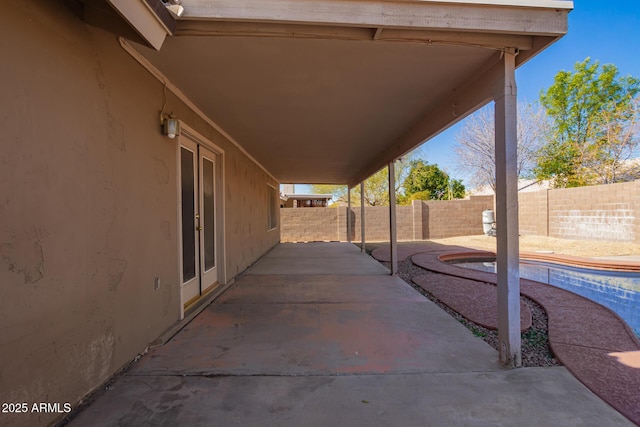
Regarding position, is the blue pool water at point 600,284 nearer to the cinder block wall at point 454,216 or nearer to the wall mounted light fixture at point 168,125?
the wall mounted light fixture at point 168,125

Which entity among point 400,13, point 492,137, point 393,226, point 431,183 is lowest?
point 393,226

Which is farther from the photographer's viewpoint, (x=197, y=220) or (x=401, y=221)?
(x=401, y=221)

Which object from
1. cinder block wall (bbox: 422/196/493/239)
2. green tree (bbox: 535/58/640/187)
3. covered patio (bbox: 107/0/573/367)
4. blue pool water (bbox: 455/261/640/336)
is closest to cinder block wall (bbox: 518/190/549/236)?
cinder block wall (bbox: 422/196/493/239)

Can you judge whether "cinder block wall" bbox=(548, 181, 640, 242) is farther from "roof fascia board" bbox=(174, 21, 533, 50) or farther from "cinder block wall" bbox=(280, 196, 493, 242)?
Answer: "roof fascia board" bbox=(174, 21, 533, 50)

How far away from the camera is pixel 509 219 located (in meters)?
2.57

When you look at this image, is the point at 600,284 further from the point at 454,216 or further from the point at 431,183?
the point at 431,183

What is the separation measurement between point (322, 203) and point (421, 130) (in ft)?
66.6

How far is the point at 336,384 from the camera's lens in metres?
2.31

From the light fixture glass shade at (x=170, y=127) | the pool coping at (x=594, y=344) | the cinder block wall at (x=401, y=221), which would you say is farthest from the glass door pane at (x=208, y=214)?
the cinder block wall at (x=401, y=221)

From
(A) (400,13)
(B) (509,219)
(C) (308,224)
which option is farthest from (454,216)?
(A) (400,13)

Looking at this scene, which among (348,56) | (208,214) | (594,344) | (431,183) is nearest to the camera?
(348,56)

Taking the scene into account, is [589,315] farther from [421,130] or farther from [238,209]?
[238,209]

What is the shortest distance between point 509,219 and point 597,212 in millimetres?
10215

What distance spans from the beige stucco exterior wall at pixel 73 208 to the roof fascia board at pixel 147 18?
1.41ft
